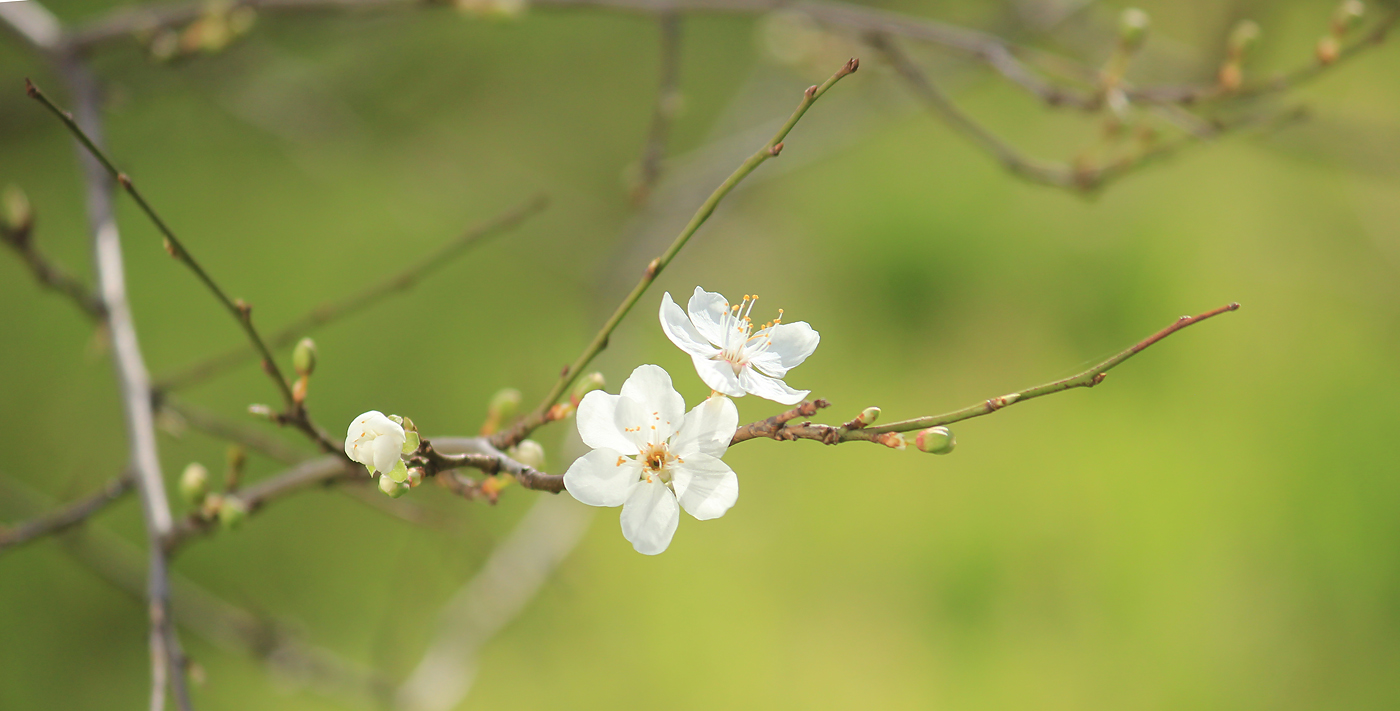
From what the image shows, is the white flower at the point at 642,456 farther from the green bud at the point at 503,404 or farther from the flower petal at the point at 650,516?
the green bud at the point at 503,404

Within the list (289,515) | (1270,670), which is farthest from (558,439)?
(1270,670)

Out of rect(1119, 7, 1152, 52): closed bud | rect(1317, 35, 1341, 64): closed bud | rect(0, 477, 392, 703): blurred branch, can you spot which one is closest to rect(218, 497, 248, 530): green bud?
rect(0, 477, 392, 703): blurred branch

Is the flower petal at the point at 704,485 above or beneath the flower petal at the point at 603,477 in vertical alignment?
above

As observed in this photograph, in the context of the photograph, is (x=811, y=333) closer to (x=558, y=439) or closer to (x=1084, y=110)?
(x=1084, y=110)

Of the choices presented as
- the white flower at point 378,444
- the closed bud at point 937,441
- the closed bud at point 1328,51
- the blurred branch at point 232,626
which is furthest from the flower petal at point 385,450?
the closed bud at point 1328,51

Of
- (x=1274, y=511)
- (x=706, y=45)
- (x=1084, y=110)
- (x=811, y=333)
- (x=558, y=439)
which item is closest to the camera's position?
(x=811, y=333)

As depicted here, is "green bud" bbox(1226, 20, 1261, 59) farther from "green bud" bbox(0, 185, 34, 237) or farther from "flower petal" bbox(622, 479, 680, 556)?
"green bud" bbox(0, 185, 34, 237)
